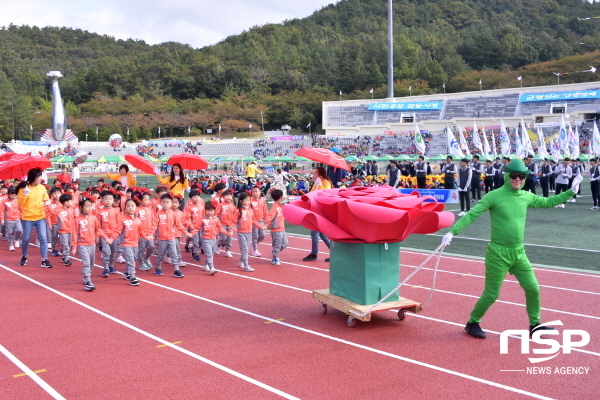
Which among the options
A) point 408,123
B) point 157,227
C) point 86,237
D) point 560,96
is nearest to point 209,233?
point 157,227

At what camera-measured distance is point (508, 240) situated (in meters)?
6.02

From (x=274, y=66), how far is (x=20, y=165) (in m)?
85.8

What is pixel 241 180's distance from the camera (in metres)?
29.8

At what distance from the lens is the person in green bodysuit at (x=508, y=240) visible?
19.7 ft

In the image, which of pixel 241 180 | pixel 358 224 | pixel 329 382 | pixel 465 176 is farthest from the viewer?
pixel 241 180

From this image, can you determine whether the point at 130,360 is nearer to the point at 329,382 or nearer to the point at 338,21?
the point at 329,382

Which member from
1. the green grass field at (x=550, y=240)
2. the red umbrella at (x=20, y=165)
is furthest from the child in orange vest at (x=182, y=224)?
the green grass field at (x=550, y=240)

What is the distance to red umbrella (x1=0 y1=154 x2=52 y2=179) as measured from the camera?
11.8 m

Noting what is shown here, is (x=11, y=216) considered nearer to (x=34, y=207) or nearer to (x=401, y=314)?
(x=34, y=207)

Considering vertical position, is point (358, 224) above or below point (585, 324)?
above

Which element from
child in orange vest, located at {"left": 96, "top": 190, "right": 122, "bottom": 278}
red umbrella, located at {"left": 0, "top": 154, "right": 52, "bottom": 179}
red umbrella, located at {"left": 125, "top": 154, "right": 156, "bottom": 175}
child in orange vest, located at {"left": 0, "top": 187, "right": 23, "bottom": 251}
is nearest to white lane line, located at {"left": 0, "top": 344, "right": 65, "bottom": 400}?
child in orange vest, located at {"left": 96, "top": 190, "right": 122, "bottom": 278}

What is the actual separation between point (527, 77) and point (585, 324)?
3056 inches

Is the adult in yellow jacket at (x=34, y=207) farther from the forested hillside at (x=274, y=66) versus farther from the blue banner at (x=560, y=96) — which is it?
the forested hillside at (x=274, y=66)

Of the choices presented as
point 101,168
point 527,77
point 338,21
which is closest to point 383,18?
point 338,21
